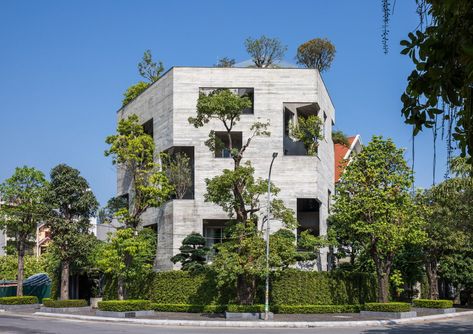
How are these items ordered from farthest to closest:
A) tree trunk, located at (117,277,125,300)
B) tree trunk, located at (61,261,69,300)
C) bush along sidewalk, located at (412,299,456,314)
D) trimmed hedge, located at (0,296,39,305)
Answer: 1. trimmed hedge, located at (0,296,39,305)
2. tree trunk, located at (61,261,69,300)
3. bush along sidewalk, located at (412,299,456,314)
4. tree trunk, located at (117,277,125,300)

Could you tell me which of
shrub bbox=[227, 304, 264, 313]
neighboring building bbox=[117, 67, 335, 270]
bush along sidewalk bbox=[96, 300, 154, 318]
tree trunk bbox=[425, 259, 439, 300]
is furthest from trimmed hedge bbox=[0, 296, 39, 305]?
tree trunk bbox=[425, 259, 439, 300]

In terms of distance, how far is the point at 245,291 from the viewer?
39.1 meters

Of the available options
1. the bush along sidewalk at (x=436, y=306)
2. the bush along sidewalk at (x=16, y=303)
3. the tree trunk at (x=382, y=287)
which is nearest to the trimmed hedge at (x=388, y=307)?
the tree trunk at (x=382, y=287)

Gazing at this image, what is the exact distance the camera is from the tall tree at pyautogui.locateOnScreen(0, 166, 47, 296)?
51.2 m

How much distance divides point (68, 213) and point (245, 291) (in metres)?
18.3

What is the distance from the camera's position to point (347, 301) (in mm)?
43031

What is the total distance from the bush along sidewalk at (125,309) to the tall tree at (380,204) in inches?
532

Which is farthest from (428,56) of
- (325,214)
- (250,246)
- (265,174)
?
(325,214)

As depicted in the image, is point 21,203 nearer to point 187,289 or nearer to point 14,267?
point 187,289

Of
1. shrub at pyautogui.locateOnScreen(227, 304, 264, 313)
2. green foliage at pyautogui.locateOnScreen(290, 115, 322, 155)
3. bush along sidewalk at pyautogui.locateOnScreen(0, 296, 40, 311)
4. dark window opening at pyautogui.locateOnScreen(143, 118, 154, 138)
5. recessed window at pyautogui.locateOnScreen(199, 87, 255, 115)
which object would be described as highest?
recessed window at pyautogui.locateOnScreen(199, 87, 255, 115)

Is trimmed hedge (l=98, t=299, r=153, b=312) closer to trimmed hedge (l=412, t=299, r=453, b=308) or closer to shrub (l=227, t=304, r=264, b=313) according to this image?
shrub (l=227, t=304, r=264, b=313)

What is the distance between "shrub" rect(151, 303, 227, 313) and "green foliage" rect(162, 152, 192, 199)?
849cm

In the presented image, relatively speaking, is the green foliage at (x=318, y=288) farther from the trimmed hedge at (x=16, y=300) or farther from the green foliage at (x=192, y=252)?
the trimmed hedge at (x=16, y=300)

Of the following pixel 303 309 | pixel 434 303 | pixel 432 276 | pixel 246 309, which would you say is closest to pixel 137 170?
pixel 246 309
